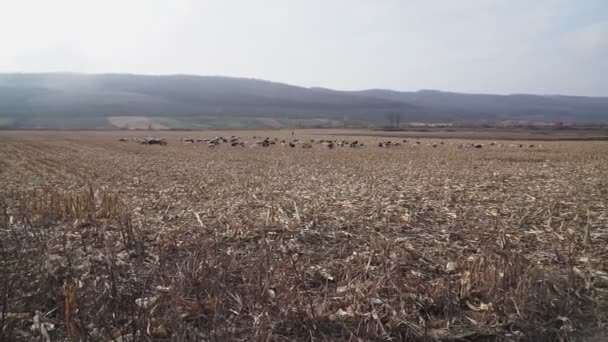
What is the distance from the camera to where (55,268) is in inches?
200

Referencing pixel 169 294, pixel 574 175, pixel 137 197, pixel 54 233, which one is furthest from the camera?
pixel 574 175

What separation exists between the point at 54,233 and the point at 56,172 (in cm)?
1249

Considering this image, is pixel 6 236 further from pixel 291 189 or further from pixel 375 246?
pixel 291 189

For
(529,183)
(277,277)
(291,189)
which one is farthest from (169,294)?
(529,183)

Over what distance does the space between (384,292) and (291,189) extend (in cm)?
873

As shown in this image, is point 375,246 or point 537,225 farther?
point 537,225

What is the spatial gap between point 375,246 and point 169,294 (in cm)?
325

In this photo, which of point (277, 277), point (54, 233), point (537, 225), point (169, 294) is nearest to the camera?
point (169, 294)

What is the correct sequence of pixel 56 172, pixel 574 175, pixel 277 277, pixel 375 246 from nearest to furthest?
pixel 277 277, pixel 375 246, pixel 574 175, pixel 56 172

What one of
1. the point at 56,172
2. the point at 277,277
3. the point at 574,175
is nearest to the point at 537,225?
the point at 277,277

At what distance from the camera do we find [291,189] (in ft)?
43.3

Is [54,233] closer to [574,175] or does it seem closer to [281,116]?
[574,175]

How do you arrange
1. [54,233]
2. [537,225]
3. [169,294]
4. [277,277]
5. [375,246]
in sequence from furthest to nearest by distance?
1. [537,225]
2. [54,233]
3. [375,246]
4. [277,277]
5. [169,294]

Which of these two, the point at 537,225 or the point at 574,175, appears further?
the point at 574,175
